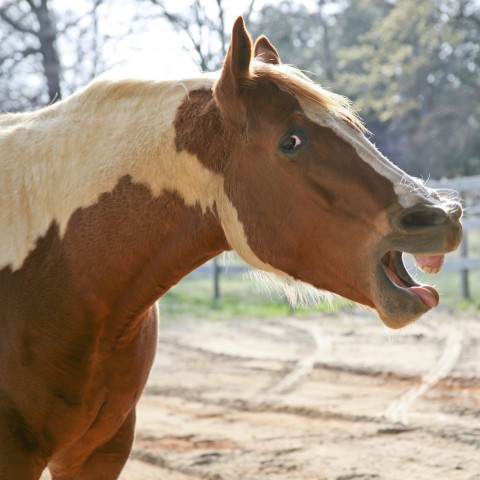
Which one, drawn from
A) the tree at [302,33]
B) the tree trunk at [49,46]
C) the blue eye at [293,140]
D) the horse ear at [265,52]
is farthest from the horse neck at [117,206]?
the tree at [302,33]

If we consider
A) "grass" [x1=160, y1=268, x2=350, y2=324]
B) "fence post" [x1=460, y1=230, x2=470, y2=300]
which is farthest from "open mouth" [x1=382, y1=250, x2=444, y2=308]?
"fence post" [x1=460, y1=230, x2=470, y2=300]

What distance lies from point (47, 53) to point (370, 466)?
12518mm

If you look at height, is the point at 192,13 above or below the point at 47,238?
above

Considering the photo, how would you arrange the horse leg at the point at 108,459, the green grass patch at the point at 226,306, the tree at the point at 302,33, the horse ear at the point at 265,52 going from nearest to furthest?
the horse ear at the point at 265,52 < the horse leg at the point at 108,459 < the green grass patch at the point at 226,306 < the tree at the point at 302,33

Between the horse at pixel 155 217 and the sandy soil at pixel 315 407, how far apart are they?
0.60 meters

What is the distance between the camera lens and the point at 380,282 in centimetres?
204

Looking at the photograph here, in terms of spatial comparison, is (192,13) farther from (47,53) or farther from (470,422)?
(470,422)

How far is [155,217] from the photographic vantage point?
2.34 meters

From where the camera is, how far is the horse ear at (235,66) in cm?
215

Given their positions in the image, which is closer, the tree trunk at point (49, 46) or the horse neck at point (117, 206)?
the horse neck at point (117, 206)

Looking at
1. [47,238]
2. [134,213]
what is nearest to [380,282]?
[134,213]

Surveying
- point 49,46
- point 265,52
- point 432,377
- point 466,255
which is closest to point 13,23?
point 49,46

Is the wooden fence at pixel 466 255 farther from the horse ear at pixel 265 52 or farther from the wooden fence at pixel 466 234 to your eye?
the horse ear at pixel 265 52

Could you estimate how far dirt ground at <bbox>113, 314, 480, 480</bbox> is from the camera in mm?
4078
